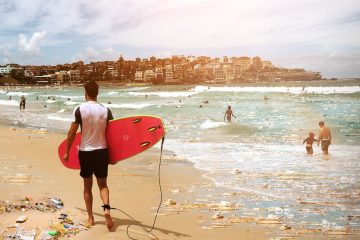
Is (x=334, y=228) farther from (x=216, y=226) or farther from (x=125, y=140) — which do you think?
(x=125, y=140)

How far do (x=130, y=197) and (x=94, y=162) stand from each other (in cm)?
153

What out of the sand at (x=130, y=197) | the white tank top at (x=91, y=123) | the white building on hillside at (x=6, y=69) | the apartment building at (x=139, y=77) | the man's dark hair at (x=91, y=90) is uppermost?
the white building on hillside at (x=6, y=69)

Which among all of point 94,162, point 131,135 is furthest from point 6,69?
point 94,162

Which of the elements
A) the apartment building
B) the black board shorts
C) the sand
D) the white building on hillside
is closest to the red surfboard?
the black board shorts

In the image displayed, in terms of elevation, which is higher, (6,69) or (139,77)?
(6,69)

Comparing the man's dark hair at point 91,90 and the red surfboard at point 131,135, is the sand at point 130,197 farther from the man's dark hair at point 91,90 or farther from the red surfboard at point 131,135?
the man's dark hair at point 91,90

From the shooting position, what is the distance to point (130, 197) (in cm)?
449

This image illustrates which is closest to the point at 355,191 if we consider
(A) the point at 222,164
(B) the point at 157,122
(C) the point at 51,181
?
(A) the point at 222,164

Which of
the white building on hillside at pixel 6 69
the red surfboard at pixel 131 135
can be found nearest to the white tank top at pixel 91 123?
the red surfboard at pixel 131 135

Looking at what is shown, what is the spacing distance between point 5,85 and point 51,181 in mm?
111617

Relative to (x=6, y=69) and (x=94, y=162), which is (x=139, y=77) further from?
(x=94, y=162)

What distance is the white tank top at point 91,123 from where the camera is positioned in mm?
3002

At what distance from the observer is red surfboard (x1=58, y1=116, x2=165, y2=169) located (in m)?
3.48

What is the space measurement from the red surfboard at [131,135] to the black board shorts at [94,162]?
11.2 inches
